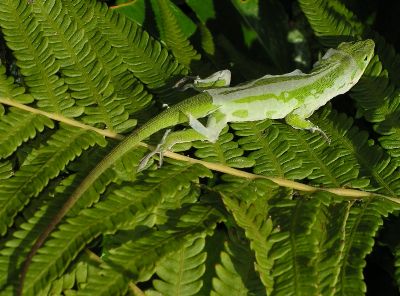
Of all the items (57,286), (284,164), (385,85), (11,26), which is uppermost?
(11,26)

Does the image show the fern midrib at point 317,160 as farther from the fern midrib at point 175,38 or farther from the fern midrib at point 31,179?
the fern midrib at point 31,179

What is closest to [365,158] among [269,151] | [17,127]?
[269,151]

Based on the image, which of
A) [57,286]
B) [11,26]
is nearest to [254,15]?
[11,26]

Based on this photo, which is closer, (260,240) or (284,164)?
(260,240)

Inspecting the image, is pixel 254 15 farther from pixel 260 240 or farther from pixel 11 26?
pixel 260 240

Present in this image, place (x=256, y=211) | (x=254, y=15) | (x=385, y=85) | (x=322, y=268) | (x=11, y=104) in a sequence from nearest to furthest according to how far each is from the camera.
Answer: (x=322, y=268) < (x=256, y=211) < (x=11, y=104) < (x=385, y=85) < (x=254, y=15)

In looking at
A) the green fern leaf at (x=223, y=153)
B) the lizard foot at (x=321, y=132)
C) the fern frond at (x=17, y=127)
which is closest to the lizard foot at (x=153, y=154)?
the green fern leaf at (x=223, y=153)

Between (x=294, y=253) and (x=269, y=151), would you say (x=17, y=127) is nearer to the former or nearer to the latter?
(x=269, y=151)

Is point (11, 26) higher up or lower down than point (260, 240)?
higher up

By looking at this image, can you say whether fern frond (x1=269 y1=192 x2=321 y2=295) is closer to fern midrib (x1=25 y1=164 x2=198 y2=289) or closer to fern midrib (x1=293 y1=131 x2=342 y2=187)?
fern midrib (x1=293 y1=131 x2=342 y2=187)
